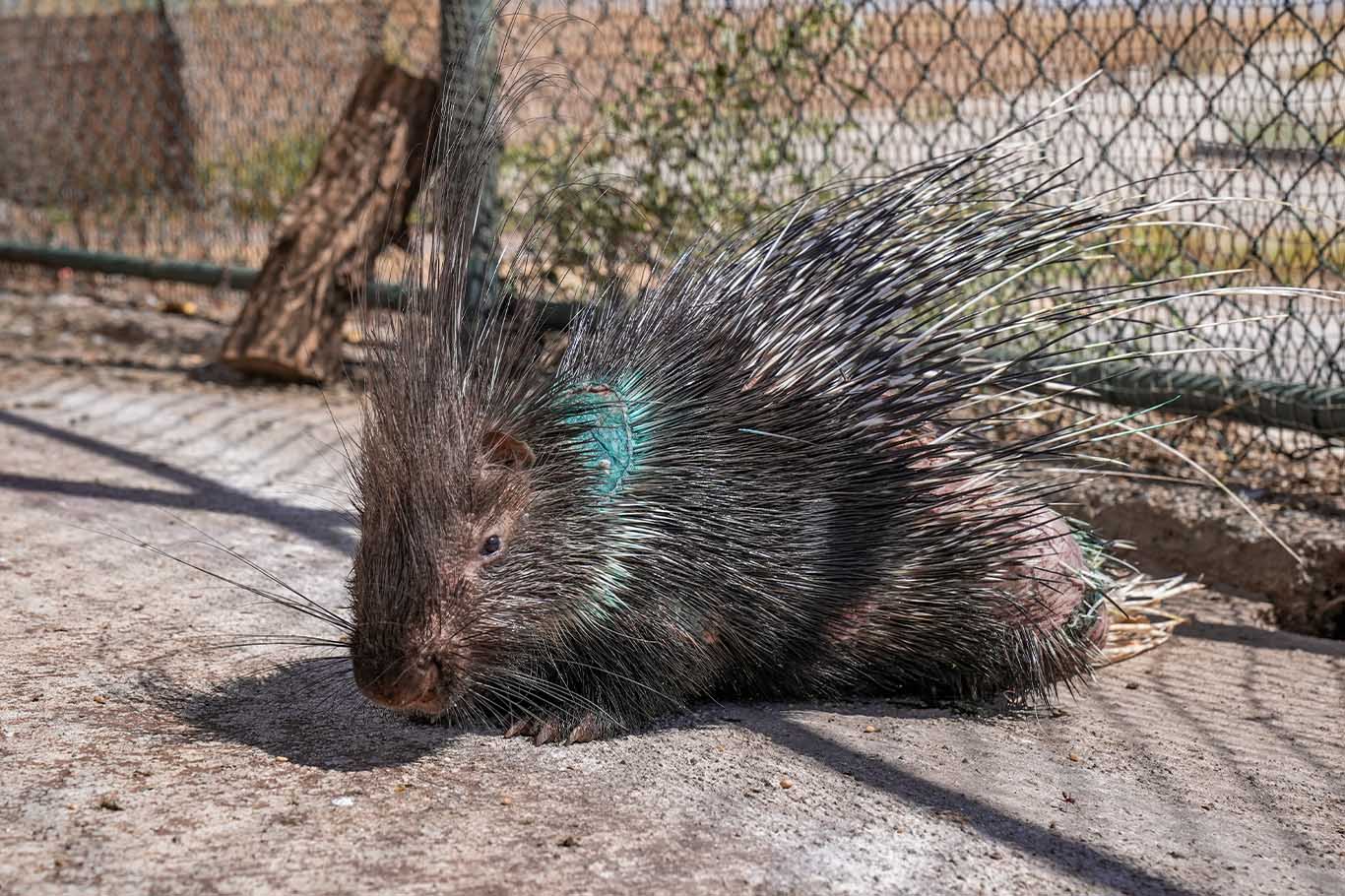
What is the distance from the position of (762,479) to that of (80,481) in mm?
2217

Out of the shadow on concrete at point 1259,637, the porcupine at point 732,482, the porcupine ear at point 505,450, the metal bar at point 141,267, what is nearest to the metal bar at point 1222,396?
the shadow on concrete at point 1259,637

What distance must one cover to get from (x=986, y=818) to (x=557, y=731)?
0.71 meters

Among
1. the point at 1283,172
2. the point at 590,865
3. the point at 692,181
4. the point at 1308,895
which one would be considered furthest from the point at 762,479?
the point at 692,181

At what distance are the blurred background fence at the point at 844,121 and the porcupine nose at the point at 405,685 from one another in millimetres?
1023

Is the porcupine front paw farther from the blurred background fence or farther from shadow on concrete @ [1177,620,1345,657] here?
shadow on concrete @ [1177,620,1345,657]

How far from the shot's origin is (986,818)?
197 centimetres

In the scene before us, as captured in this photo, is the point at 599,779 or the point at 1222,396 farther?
the point at 1222,396

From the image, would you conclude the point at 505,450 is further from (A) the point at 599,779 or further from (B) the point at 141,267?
(B) the point at 141,267

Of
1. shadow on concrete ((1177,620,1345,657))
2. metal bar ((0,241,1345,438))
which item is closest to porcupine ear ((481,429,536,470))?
metal bar ((0,241,1345,438))

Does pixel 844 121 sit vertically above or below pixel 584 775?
above

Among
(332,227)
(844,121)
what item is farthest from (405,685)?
(332,227)

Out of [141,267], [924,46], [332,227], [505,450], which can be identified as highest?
[924,46]

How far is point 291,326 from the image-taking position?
498cm

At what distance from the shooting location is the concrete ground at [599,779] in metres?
1.75
